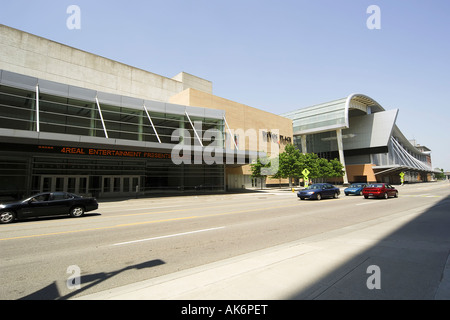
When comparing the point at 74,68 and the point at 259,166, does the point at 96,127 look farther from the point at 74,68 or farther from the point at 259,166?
the point at 259,166

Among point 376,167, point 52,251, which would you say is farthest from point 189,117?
point 376,167

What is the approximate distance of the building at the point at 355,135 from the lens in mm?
62891

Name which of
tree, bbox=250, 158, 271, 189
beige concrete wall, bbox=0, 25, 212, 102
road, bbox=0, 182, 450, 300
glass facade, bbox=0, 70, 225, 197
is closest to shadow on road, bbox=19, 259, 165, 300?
road, bbox=0, 182, 450, 300

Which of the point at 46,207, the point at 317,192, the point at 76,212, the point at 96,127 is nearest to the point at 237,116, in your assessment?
the point at 96,127

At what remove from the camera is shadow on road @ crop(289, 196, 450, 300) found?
358cm

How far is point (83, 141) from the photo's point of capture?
66.7 feet

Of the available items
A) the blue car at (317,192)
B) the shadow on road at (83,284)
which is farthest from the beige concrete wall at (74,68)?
the shadow on road at (83,284)

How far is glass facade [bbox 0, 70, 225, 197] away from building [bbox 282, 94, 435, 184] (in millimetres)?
41139

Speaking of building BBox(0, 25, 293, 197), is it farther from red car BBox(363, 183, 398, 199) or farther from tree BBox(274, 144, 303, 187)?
red car BBox(363, 183, 398, 199)

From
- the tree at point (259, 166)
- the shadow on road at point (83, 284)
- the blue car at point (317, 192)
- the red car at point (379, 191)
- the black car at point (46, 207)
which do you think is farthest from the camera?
the tree at point (259, 166)

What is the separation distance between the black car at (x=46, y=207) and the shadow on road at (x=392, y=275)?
41.5 ft

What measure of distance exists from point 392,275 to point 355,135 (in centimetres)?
7727

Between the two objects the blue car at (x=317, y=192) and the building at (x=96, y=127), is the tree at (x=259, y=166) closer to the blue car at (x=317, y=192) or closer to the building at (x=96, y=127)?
the building at (x=96, y=127)
